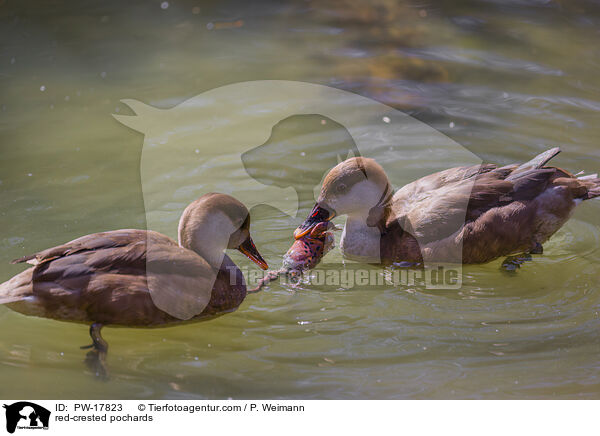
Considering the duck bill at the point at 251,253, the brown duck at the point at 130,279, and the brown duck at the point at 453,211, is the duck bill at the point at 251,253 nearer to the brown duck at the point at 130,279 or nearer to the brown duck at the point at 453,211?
the brown duck at the point at 130,279

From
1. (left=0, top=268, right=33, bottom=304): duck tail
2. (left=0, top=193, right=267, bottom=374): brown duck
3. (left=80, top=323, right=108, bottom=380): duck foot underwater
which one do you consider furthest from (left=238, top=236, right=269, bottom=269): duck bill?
(left=0, top=268, right=33, bottom=304): duck tail

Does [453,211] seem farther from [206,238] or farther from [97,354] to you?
[97,354]

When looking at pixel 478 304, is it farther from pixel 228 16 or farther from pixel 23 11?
pixel 23 11

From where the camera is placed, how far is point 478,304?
518 cm

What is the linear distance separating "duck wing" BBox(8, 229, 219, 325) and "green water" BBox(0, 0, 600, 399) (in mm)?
288

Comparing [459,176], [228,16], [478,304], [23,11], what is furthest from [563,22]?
[23,11]

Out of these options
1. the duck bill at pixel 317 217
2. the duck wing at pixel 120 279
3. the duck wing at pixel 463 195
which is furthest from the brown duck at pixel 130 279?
Answer: the duck wing at pixel 463 195

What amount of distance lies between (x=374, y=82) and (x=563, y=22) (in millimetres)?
3613

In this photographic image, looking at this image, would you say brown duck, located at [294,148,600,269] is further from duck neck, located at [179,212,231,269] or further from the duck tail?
the duck tail

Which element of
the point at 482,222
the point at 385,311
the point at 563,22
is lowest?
the point at 385,311

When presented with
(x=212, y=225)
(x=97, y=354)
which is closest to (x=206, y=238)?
(x=212, y=225)

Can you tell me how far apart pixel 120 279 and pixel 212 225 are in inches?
30.6
